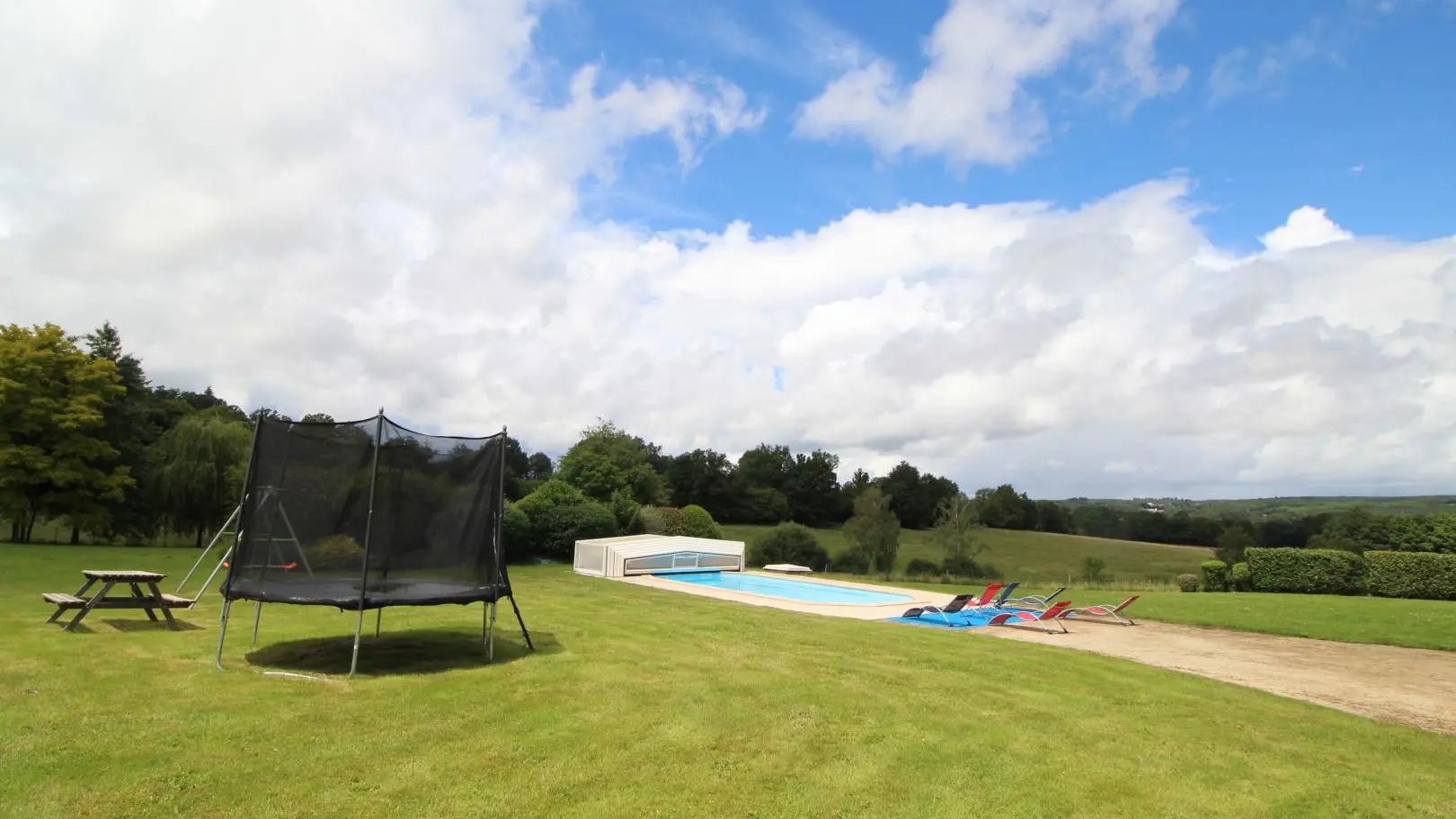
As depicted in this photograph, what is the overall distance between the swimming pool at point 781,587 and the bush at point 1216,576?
9659 millimetres

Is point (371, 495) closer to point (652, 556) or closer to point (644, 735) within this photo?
point (644, 735)

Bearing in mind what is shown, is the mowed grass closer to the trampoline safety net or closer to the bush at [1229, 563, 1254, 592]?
the bush at [1229, 563, 1254, 592]

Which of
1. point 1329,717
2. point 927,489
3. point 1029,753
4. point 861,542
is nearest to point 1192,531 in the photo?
point 927,489

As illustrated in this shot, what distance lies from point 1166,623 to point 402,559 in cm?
1427

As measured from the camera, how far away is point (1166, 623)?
15578 millimetres

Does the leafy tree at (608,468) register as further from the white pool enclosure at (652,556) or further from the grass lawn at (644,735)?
the grass lawn at (644,735)

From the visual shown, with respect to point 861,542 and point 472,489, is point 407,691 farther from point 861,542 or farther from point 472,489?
point 861,542

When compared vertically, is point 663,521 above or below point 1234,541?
above

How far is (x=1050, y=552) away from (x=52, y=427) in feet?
157

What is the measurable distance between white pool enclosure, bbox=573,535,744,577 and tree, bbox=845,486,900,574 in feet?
22.5

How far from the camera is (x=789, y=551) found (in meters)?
32.8

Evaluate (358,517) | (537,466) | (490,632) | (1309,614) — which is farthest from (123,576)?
(537,466)

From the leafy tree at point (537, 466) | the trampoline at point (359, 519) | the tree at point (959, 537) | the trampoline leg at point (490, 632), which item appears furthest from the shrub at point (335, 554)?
the leafy tree at point (537, 466)

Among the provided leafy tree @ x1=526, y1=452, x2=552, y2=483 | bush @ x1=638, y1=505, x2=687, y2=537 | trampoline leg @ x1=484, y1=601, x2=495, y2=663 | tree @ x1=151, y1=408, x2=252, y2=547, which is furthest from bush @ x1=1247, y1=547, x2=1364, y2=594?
leafy tree @ x1=526, y1=452, x2=552, y2=483
